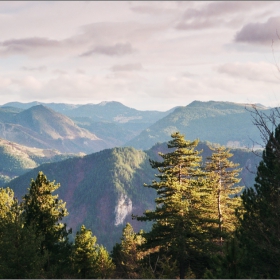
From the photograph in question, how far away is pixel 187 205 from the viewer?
2961 cm

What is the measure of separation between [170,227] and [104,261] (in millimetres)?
26634

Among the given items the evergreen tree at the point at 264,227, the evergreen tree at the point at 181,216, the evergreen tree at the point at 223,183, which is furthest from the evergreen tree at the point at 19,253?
the evergreen tree at the point at 223,183

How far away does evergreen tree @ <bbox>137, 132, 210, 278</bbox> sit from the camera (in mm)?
29234

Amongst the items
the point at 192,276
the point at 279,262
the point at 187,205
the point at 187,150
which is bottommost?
the point at 192,276

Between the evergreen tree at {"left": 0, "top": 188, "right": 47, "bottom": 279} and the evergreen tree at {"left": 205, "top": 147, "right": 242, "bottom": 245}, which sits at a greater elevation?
the evergreen tree at {"left": 205, "top": 147, "right": 242, "bottom": 245}

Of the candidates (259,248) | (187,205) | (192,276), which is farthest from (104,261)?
(259,248)

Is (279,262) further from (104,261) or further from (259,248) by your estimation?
(104,261)

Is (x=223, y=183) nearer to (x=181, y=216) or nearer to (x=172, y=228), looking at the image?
(x=172, y=228)

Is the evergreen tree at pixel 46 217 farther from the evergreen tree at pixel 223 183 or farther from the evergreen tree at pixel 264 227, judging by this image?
the evergreen tree at pixel 223 183

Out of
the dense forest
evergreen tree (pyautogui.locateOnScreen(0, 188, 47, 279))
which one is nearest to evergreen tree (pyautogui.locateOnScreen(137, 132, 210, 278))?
the dense forest

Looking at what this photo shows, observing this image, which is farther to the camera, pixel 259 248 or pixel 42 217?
pixel 42 217

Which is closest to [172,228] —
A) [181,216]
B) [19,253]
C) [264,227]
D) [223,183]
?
[181,216]

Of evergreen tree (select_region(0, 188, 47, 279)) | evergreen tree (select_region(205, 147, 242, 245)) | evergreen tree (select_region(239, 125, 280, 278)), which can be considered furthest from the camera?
evergreen tree (select_region(205, 147, 242, 245))

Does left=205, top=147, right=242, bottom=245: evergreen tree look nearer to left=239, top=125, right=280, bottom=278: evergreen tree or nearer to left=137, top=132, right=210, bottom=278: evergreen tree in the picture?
left=137, top=132, right=210, bottom=278: evergreen tree
